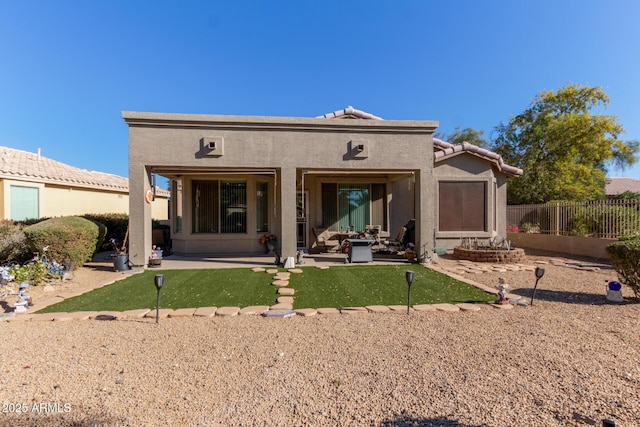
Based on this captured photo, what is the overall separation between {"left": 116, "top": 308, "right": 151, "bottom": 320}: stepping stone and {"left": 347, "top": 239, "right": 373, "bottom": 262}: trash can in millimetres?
6014

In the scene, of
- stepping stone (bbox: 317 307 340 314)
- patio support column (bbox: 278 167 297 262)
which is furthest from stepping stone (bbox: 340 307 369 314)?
patio support column (bbox: 278 167 297 262)

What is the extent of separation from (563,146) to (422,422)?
84.0 ft

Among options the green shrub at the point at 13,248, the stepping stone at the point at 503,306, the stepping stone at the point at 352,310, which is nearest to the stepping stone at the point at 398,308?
the stepping stone at the point at 352,310

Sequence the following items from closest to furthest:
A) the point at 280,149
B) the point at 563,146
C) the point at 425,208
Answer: the point at 280,149, the point at 425,208, the point at 563,146

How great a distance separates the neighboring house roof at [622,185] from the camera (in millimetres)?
32688

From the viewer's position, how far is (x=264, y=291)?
6430 mm

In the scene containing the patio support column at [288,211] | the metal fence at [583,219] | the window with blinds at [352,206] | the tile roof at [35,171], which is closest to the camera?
the patio support column at [288,211]

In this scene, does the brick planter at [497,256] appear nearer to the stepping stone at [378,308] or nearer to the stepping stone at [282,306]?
the stepping stone at [378,308]

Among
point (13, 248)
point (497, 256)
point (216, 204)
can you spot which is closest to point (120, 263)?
point (13, 248)

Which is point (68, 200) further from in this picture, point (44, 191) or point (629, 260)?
point (629, 260)

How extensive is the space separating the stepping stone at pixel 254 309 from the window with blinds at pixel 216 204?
6.47m

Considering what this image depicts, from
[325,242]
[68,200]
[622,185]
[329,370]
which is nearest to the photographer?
[329,370]

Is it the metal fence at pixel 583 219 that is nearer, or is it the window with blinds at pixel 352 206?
the metal fence at pixel 583 219

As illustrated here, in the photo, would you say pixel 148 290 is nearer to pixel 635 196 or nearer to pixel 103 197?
pixel 103 197
